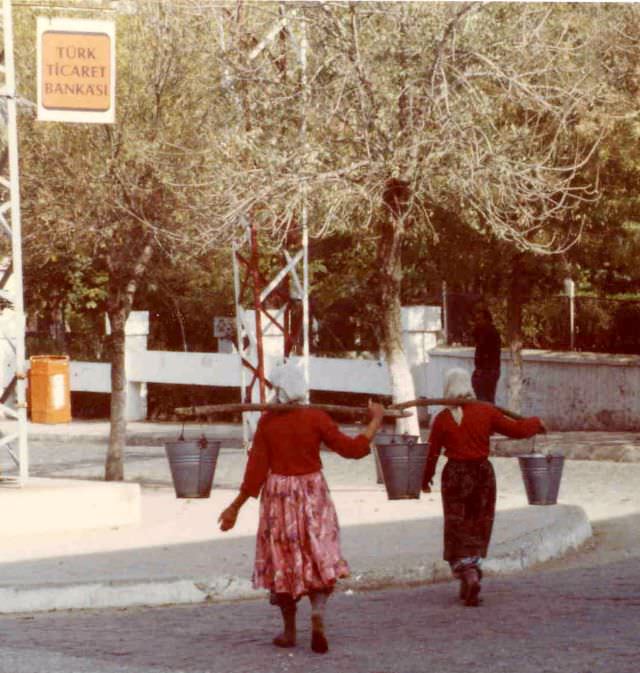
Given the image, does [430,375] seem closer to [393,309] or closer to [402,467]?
[393,309]

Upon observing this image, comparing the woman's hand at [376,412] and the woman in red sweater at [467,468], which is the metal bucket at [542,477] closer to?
the woman in red sweater at [467,468]

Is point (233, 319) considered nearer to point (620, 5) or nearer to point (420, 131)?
point (620, 5)

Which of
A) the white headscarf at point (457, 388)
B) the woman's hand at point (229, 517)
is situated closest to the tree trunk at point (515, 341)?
the white headscarf at point (457, 388)

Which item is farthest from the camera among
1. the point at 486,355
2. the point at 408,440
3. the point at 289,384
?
the point at 486,355

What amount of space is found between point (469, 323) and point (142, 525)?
14795 millimetres

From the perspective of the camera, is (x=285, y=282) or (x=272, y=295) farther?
(x=272, y=295)

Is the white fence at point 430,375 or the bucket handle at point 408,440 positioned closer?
the bucket handle at point 408,440

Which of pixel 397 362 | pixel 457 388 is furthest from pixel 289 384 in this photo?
pixel 397 362

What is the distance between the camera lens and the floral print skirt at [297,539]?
9383 millimetres

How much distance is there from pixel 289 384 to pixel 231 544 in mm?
4483

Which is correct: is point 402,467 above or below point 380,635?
above

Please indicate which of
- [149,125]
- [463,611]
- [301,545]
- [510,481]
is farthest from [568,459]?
[301,545]

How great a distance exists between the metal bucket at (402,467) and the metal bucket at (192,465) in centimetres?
156

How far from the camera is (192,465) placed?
53.8 feet
